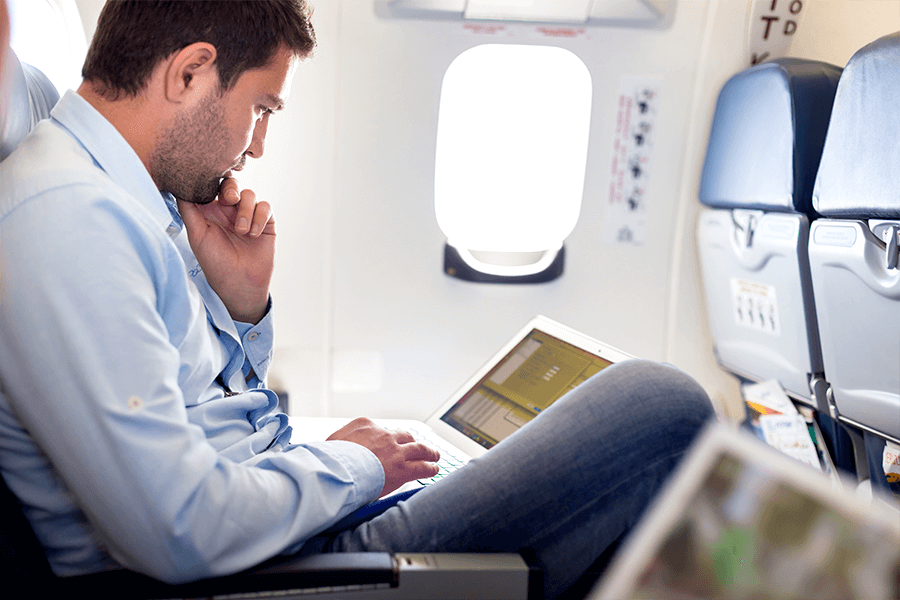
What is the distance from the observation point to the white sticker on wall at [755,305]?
2389 millimetres

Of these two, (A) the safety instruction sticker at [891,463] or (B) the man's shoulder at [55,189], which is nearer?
(B) the man's shoulder at [55,189]

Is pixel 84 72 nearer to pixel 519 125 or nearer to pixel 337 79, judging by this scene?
pixel 337 79

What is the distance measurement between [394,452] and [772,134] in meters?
1.75

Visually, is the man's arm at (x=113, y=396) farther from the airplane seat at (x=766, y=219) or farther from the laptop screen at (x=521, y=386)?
the airplane seat at (x=766, y=219)

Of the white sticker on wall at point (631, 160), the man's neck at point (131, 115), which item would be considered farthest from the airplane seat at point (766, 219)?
the man's neck at point (131, 115)

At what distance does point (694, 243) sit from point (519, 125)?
2.82ft

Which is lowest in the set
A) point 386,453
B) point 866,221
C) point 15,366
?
point 386,453

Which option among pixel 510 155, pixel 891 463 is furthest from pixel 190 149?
pixel 891 463

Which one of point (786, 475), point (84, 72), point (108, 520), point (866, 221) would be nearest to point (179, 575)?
point (108, 520)

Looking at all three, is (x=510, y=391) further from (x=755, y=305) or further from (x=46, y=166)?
(x=46, y=166)

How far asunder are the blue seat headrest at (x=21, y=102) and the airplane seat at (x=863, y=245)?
6.16 feet

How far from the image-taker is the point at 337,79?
245 cm

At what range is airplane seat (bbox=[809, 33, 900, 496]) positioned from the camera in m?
1.73

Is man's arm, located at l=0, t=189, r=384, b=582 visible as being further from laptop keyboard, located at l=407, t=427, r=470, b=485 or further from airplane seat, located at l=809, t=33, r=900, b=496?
airplane seat, located at l=809, t=33, r=900, b=496
